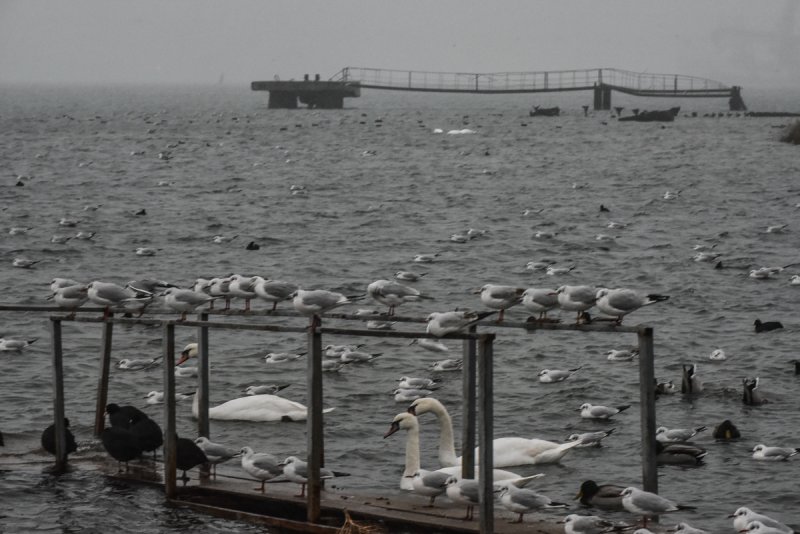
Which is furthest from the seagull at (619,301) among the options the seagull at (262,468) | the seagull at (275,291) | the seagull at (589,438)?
the seagull at (589,438)

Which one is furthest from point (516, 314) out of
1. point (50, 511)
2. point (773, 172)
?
point (773, 172)

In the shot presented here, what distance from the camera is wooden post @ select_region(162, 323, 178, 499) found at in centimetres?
1686

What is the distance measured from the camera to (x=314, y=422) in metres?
16.0

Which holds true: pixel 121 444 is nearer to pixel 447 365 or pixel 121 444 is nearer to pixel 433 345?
pixel 447 365

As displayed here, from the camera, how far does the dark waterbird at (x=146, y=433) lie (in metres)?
18.2

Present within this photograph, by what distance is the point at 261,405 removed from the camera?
2242 cm

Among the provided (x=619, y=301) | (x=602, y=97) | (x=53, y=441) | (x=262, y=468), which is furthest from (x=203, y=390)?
(x=602, y=97)

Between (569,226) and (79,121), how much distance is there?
87825mm

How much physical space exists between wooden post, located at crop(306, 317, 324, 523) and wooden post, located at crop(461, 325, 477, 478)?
5.96 ft

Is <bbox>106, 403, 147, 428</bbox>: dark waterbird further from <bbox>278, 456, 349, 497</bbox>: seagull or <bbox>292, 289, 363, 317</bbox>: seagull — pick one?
<bbox>292, 289, 363, 317</bbox>: seagull

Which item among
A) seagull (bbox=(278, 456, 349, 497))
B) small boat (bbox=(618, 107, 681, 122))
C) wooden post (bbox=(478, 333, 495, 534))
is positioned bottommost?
seagull (bbox=(278, 456, 349, 497))

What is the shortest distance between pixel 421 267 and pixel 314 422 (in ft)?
77.9

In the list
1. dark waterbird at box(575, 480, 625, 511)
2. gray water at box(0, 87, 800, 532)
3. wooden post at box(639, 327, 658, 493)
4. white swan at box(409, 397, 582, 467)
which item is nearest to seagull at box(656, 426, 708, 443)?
gray water at box(0, 87, 800, 532)

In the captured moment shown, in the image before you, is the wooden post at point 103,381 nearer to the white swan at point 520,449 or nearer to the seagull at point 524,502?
the white swan at point 520,449
